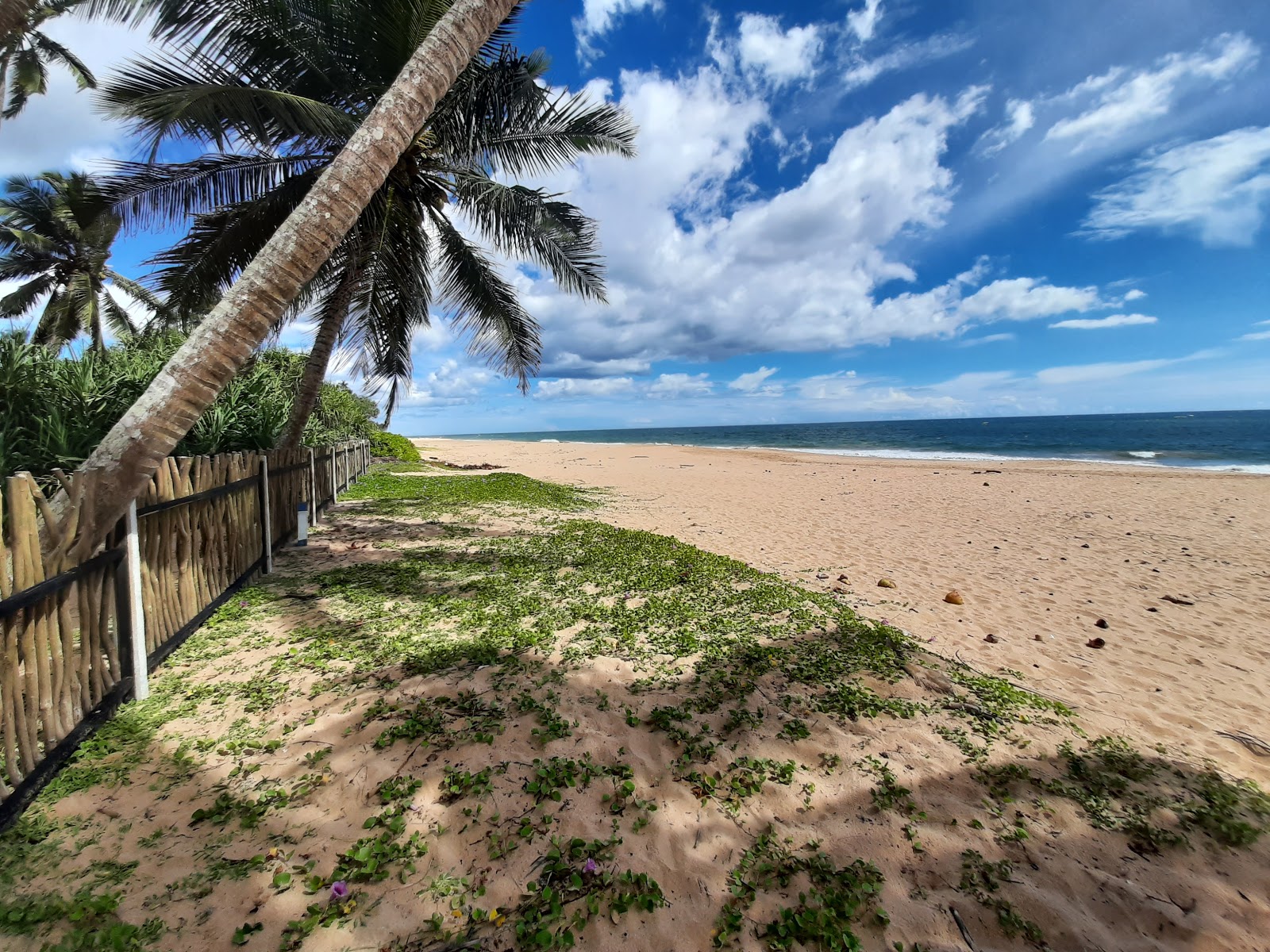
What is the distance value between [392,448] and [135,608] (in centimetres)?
2284

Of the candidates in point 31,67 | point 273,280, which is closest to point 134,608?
point 273,280

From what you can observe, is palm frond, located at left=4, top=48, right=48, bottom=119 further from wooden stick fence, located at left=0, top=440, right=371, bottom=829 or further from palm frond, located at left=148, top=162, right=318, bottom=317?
wooden stick fence, located at left=0, top=440, right=371, bottom=829

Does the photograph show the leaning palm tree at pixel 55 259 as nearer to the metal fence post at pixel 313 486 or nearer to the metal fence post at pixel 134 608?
the metal fence post at pixel 313 486

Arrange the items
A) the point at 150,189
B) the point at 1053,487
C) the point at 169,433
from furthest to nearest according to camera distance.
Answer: the point at 1053,487
the point at 150,189
the point at 169,433

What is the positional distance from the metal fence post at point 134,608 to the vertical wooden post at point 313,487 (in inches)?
210

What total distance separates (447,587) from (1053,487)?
Result: 17980 millimetres

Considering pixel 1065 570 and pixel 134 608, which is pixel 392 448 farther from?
pixel 1065 570

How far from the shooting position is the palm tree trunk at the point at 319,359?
7715 millimetres

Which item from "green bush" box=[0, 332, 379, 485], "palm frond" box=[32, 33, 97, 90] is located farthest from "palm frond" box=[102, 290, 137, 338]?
"green bush" box=[0, 332, 379, 485]

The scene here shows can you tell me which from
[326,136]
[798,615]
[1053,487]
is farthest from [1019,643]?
[1053,487]

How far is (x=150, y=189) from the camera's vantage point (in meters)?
6.34

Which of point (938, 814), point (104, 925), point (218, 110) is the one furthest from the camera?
point (218, 110)

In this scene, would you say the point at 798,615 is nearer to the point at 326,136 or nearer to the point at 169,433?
the point at 169,433

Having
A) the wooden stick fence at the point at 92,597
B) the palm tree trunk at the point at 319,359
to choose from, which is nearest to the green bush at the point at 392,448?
the palm tree trunk at the point at 319,359
